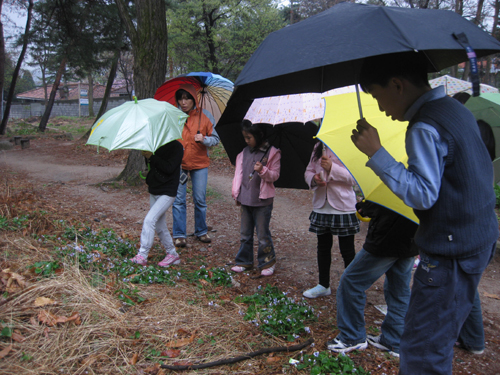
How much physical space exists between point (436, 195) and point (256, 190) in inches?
109

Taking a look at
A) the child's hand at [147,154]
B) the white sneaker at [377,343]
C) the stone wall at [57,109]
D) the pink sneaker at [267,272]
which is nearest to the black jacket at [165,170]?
the child's hand at [147,154]

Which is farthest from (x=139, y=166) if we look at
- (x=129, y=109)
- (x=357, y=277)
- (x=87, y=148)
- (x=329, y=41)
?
(x=87, y=148)

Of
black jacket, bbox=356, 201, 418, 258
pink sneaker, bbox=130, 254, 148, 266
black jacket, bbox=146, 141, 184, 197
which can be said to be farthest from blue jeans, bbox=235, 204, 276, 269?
black jacket, bbox=356, 201, 418, 258

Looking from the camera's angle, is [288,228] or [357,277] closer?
[357,277]

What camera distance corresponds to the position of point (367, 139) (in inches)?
77.7

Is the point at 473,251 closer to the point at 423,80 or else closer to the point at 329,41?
the point at 423,80

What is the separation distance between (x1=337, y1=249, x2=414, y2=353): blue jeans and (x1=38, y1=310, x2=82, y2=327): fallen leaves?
192 cm

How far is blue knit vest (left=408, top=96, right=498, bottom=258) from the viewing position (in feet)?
5.74

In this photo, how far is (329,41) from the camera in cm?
181

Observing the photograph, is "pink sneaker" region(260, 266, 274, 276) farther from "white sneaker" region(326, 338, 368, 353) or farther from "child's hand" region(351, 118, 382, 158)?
"child's hand" region(351, 118, 382, 158)

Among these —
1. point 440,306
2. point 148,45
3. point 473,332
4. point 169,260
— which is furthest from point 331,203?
point 148,45

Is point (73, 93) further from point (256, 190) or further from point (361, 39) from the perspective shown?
point (361, 39)

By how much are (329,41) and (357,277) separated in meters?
1.68

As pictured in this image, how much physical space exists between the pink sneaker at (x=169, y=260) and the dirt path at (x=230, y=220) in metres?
0.62
